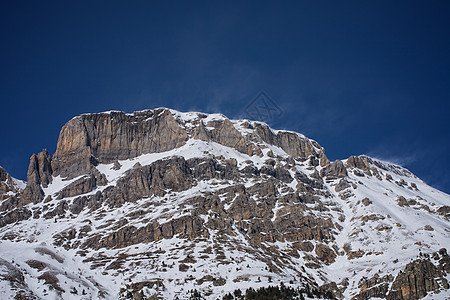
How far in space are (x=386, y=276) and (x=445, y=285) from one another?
19.2 m

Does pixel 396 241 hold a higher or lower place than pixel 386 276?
higher

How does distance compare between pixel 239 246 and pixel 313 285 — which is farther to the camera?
pixel 239 246

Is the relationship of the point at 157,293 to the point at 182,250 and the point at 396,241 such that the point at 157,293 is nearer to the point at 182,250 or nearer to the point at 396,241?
the point at 182,250

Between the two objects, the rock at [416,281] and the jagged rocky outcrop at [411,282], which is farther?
the jagged rocky outcrop at [411,282]

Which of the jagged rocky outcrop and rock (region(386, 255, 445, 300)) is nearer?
rock (region(386, 255, 445, 300))

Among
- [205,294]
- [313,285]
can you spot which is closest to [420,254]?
[313,285]

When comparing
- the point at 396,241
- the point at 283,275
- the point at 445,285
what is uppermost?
the point at 396,241

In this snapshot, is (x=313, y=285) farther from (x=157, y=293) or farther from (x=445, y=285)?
(x=157, y=293)

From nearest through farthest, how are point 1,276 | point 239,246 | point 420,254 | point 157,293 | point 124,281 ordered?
point 1,276 < point 157,293 < point 124,281 < point 420,254 < point 239,246

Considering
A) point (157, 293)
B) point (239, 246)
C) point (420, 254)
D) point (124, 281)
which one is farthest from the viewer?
point (239, 246)

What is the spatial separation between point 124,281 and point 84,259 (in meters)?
34.7

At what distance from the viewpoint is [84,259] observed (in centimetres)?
18662

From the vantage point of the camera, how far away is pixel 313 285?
169 m

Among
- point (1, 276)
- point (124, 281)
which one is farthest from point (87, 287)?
point (1, 276)
